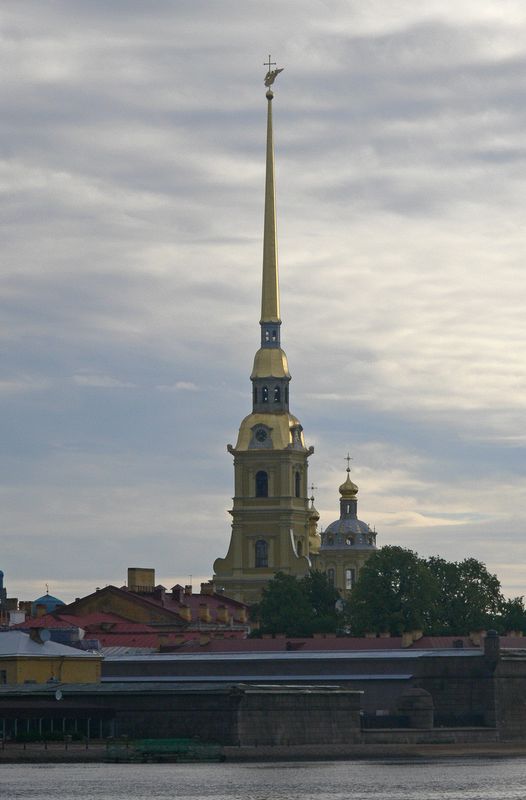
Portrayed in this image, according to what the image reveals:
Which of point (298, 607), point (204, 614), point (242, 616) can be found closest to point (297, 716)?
point (298, 607)

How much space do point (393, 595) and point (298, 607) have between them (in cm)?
1077

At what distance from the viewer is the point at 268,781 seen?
9838cm

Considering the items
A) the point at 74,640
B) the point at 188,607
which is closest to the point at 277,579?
the point at 188,607

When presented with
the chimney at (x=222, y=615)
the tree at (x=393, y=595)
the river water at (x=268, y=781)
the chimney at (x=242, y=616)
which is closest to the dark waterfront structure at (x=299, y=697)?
the river water at (x=268, y=781)

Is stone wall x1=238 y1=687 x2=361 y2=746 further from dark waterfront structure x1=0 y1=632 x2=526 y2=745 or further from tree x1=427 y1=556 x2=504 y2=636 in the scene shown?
tree x1=427 y1=556 x2=504 y2=636

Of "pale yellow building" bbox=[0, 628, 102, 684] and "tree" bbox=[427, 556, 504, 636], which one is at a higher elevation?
"tree" bbox=[427, 556, 504, 636]

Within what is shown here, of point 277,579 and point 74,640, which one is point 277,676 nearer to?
point 74,640

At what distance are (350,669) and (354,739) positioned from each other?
19.8 metres

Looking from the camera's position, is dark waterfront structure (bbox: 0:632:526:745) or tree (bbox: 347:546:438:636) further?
tree (bbox: 347:546:438:636)

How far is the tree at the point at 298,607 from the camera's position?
174750 mm

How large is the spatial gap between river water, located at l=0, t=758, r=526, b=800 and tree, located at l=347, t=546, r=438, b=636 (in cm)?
5712

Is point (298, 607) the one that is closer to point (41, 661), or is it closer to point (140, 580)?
point (140, 580)

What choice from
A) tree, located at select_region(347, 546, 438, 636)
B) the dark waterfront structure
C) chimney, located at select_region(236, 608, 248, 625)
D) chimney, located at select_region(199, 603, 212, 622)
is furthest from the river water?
chimney, located at select_region(236, 608, 248, 625)

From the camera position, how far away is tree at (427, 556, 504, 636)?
569 feet
